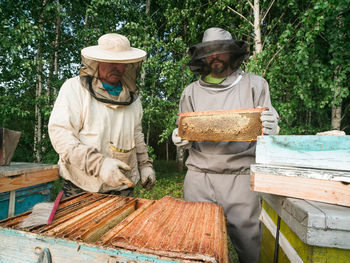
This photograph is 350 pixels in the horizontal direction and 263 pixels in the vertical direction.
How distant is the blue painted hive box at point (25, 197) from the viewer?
6.31 feet

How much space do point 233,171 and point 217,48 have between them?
1224mm

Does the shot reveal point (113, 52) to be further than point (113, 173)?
Yes

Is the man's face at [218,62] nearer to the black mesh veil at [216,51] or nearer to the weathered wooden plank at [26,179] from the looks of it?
the black mesh veil at [216,51]

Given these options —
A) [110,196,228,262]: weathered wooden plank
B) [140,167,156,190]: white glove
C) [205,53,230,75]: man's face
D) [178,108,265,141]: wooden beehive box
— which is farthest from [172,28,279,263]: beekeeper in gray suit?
[110,196,228,262]: weathered wooden plank

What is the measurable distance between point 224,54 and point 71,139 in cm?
166

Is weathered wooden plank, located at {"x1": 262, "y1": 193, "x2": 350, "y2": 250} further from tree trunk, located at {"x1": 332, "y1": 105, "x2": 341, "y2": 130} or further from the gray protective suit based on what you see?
tree trunk, located at {"x1": 332, "y1": 105, "x2": 341, "y2": 130}

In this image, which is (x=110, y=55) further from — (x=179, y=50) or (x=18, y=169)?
(x=179, y=50)

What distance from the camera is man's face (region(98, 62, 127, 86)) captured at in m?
1.93

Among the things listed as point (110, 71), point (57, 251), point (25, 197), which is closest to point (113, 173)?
point (57, 251)

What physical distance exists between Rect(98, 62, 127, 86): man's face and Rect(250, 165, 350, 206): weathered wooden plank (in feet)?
4.90

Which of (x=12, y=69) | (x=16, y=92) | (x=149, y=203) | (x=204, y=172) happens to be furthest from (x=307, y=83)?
(x=16, y=92)

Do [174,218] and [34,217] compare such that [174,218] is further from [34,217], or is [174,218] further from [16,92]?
[16,92]

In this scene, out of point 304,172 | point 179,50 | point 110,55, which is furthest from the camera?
point 179,50

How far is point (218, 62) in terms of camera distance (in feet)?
7.07
